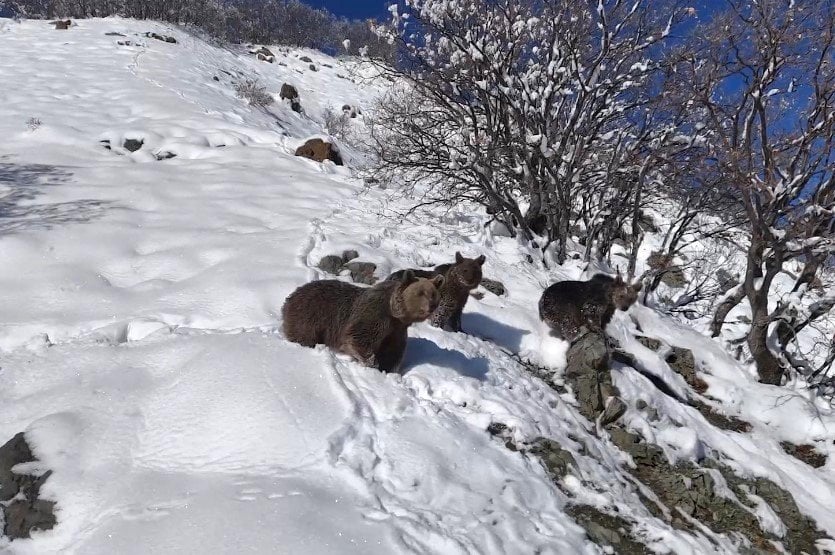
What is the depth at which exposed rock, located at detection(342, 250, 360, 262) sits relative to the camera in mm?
7132

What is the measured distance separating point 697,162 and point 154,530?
8.62 meters

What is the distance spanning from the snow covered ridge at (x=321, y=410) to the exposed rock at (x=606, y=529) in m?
0.02

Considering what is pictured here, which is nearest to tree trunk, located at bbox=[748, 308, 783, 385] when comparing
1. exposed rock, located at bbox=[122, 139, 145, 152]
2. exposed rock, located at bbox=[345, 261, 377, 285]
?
exposed rock, located at bbox=[345, 261, 377, 285]

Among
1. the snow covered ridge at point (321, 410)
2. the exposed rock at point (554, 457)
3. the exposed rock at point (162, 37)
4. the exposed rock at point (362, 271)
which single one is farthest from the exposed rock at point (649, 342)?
the exposed rock at point (162, 37)

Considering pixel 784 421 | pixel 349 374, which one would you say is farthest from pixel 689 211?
pixel 349 374

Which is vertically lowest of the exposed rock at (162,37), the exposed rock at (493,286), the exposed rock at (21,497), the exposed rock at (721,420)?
the exposed rock at (21,497)

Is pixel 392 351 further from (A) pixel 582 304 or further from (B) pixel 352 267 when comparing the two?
(A) pixel 582 304

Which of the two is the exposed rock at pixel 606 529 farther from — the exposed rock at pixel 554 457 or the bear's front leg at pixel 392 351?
the bear's front leg at pixel 392 351

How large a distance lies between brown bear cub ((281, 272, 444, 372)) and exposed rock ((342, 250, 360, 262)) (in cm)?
255

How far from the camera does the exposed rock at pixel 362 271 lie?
265 inches

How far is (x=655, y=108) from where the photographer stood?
28.8ft

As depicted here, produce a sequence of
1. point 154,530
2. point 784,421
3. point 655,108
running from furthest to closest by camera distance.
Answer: point 655,108 → point 784,421 → point 154,530

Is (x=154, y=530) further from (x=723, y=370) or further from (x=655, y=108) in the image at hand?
(x=655, y=108)

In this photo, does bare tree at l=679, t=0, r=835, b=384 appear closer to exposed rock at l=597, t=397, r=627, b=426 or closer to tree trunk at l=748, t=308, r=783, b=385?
tree trunk at l=748, t=308, r=783, b=385
